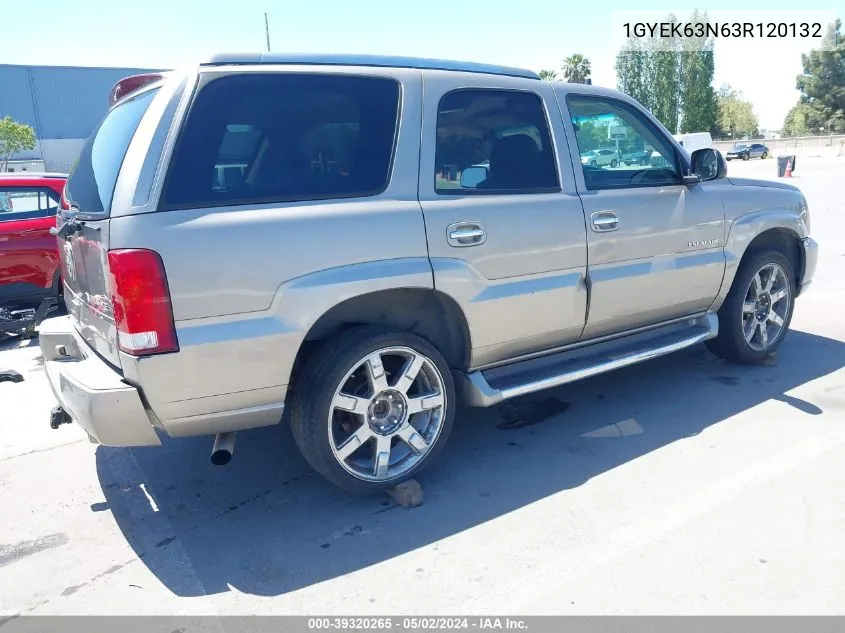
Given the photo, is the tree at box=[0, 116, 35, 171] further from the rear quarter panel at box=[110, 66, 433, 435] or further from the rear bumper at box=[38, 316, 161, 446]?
the rear quarter panel at box=[110, 66, 433, 435]

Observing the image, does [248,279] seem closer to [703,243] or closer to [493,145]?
[493,145]

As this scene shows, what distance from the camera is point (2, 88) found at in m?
46.8

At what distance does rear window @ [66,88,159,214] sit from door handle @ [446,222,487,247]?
1.49 m

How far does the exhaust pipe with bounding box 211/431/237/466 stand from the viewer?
291cm

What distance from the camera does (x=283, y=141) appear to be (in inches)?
115

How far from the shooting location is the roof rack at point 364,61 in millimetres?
2887

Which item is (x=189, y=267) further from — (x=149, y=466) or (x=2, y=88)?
(x=2, y=88)

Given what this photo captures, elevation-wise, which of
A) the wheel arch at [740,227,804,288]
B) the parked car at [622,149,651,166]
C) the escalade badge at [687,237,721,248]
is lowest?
the wheel arch at [740,227,804,288]

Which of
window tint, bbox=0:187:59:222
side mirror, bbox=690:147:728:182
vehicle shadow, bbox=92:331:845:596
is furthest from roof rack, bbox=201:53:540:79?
window tint, bbox=0:187:59:222

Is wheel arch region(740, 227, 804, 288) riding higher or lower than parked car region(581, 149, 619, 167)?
lower

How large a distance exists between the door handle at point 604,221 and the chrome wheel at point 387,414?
4.19 feet
